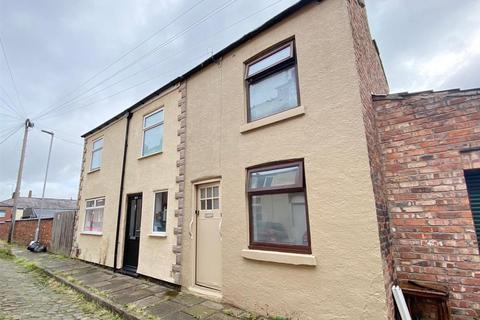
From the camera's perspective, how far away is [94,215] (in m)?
10.2

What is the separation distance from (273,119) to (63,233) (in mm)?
12551

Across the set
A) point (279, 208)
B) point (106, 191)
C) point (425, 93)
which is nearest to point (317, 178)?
point (279, 208)

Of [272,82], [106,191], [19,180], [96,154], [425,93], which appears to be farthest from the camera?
[19,180]

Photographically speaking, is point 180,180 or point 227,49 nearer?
point 227,49

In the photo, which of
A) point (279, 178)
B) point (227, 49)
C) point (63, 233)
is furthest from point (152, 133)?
point (63, 233)

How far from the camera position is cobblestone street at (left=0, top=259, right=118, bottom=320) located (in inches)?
187

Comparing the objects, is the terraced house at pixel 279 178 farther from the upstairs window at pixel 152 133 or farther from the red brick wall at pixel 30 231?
the red brick wall at pixel 30 231

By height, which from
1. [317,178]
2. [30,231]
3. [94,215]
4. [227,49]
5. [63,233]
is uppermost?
[227,49]

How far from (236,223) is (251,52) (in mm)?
3760

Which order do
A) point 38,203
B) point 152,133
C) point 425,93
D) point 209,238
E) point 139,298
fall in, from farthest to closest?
point 38,203
point 152,133
point 209,238
point 139,298
point 425,93

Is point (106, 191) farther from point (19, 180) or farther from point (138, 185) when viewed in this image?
point (19, 180)

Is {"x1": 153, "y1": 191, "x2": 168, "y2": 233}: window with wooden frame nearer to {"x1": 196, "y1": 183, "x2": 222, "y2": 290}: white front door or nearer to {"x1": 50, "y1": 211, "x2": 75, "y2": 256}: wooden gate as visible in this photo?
{"x1": 196, "y1": 183, "x2": 222, "y2": 290}: white front door

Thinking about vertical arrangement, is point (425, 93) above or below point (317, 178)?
above

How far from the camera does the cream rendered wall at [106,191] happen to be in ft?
28.6
